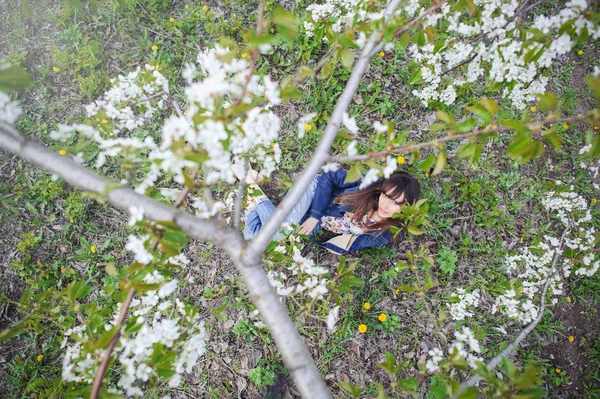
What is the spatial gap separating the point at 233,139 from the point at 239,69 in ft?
0.80

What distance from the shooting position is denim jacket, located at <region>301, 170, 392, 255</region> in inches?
119

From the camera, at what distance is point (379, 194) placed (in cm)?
278

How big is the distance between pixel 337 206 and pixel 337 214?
0.23ft

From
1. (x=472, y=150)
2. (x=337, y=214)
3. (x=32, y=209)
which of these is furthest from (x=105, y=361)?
(x=32, y=209)

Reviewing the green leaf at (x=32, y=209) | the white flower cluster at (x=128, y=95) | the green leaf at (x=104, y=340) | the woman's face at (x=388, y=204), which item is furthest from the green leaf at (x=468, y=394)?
the green leaf at (x=32, y=209)

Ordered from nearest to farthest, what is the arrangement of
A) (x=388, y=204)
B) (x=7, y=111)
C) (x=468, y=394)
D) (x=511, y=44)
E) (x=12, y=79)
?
(x=12, y=79) → (x=7, y=111) → (x=468, y=394) → (x=511, y=44) → (x=388, y=204)

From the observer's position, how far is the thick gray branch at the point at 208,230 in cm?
128

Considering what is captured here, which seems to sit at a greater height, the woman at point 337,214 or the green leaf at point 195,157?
the woman at point 337,214

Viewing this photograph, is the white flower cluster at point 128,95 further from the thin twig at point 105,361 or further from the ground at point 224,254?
the ground at point 224,254

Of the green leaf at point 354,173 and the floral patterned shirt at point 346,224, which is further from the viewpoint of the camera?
the floral patterned shirt at point 346,224

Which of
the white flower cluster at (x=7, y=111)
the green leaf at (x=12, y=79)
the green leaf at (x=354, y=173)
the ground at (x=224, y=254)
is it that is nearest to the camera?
the green leaf at (x=12, y=79)

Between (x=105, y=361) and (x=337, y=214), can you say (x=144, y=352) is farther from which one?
(x=337, y=214)

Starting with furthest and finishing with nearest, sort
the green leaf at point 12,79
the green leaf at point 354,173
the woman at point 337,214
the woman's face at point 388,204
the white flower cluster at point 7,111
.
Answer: the woman at point 337,214, the woman's face at point 388,204, the green leaf at point 354,173, the white flower cluster at point 7,111, the green leaf at point 12,79

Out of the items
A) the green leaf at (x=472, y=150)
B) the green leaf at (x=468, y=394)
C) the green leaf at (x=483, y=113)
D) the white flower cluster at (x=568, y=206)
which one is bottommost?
the green leaf at (x=468, y=394)
